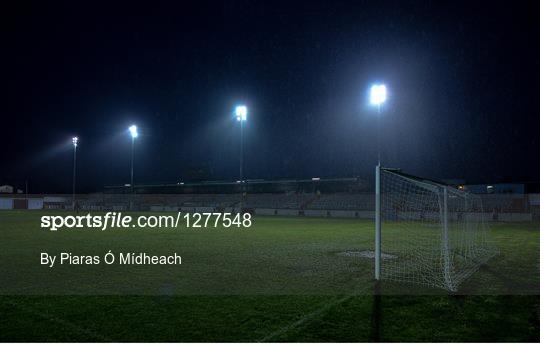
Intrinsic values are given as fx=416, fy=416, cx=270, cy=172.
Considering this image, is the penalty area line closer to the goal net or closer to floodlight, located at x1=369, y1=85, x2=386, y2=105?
the goal net

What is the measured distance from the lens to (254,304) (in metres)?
6.34

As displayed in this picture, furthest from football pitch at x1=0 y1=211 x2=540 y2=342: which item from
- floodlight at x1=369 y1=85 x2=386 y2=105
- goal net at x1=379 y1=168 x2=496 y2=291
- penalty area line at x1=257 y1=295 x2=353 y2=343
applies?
floodlight at x1=369 y1=85 x2=386 y2=105

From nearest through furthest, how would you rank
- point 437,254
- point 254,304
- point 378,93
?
point 254,304, point 437,254, point 378,93

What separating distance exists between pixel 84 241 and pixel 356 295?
12115 mm

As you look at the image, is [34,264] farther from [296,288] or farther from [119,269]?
[296,288]

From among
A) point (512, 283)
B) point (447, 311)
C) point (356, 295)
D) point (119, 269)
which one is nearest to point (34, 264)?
point (119, 269)

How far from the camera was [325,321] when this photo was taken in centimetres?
558

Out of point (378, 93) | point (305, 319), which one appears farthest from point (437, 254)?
point (305, 319)

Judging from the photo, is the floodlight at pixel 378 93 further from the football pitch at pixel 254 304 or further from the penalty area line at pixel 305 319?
the penalty area line at pixel 305 319

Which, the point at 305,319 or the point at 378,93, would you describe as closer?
the point at 305,319

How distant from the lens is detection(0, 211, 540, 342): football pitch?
5141 mm

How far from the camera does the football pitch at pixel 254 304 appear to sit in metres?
5.14

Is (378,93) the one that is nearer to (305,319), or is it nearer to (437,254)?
(437,254)

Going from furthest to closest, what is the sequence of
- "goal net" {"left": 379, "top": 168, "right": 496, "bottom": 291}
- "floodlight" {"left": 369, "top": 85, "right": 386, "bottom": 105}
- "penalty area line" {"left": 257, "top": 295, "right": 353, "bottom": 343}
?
"floodlight" {"left": 369, "top": 85, "right": 386, "bottom": 105}
"goal net" {"left": 379, "top": 168, "right": 496, "bottom": 291}
"penalty area line" {"left": 257, "top": 295, "right": 353, "bottom": 343}
